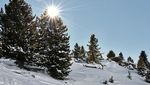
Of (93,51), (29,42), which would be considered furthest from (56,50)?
(93,51)

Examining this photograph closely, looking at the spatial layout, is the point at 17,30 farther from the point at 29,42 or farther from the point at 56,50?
the point at 56,50

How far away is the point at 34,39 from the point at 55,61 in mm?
4764

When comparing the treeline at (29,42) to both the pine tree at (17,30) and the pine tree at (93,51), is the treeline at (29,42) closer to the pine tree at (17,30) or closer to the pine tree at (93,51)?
the pine tree at (17,30)

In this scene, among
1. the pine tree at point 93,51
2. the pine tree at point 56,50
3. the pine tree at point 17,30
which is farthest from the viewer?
the pine tree at point 93,51

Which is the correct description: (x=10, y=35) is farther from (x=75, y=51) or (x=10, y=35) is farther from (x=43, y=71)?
(x=75, y=51)

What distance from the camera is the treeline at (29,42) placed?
3669 cm

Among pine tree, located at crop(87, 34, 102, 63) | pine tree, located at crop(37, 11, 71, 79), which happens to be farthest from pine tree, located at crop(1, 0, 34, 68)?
pine tree, located at crop(87, 34, 102, 63)

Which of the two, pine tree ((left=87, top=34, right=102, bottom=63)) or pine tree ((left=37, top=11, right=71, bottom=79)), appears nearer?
pine tree ((left=37, top=11, right=71, bottom=79))

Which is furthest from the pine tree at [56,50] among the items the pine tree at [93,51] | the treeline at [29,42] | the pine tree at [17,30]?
the pine tree at [93,51]

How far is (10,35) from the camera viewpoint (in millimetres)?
37094

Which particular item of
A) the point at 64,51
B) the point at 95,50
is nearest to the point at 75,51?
the point at 95,50

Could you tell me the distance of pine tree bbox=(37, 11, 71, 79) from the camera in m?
39.4

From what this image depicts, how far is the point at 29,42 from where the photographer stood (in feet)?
122

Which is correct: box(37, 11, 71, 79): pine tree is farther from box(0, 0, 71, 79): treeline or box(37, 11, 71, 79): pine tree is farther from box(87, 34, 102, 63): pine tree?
box(87, 34, 102, 63): pine tree
